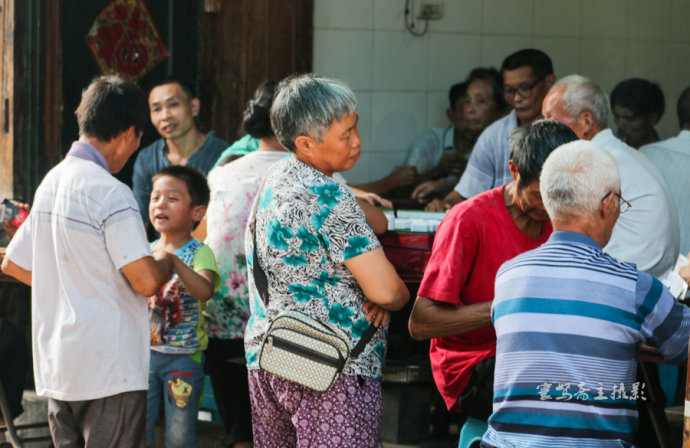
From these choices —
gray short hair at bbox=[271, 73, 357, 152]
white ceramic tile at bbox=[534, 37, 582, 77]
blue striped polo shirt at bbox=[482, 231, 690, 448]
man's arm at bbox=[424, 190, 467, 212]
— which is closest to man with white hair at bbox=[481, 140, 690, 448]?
blue striped polo shirt at bbox=[482, 231, 690, 448]

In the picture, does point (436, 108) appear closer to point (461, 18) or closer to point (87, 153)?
point (461, 18)

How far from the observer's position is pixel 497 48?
654cm

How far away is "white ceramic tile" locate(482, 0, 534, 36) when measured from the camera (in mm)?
6504

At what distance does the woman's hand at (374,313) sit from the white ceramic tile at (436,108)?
11.9 feet

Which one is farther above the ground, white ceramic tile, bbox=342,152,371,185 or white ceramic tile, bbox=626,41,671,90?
white ceramic tile, bbox=626,41,671,90

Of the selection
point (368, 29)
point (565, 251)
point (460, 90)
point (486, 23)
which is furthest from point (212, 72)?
point (565, 251)

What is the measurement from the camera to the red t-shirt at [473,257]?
292 centimetres

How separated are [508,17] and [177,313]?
3.68 metres

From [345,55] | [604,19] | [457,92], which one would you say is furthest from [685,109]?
[345,55]

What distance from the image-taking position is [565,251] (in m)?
2.35

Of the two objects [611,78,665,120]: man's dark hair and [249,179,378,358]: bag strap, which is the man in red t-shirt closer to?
[249,179,378,358]: bag strap

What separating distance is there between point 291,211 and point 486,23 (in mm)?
4142

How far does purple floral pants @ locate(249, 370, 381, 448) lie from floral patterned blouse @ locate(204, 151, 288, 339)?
126 cm

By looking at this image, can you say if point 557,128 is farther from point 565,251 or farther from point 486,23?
point 486,23
